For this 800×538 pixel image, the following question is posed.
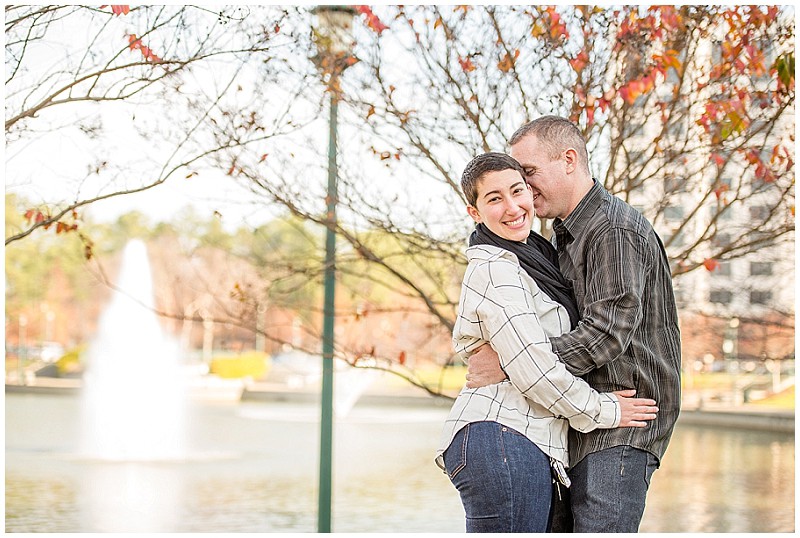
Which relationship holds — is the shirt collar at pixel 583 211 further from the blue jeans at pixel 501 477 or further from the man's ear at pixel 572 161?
the blue jeans at pixel 501 477

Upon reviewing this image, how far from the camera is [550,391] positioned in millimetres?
2371

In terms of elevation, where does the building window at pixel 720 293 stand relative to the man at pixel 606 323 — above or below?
above

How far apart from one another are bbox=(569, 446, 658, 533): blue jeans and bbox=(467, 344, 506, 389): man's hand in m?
0.33

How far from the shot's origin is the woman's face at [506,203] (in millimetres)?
2467

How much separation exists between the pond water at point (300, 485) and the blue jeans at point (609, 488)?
672cm

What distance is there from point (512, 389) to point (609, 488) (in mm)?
359

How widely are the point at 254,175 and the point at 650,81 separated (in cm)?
177

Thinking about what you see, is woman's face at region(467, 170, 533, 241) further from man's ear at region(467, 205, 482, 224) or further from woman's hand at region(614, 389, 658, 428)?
woman's hand at region(614, 389, 658, 428)

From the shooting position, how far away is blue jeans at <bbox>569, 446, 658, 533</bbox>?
2521mm

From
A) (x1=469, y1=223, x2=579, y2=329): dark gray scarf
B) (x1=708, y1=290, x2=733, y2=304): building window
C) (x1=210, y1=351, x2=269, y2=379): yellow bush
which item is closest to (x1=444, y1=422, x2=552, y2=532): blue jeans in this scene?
(x1=469, y1=223, x2=579, y2=329): dark gray scarf

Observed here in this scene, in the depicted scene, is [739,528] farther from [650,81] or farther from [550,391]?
[550,391]

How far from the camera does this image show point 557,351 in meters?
2.39

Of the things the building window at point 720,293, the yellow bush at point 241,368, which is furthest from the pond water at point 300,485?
the yellow bush at point 241,368

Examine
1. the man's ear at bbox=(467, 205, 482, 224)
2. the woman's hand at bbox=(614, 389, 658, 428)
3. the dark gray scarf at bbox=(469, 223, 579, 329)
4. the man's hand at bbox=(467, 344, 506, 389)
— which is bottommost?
the woman's hand at bbox=(614, 389, 658, 428)
